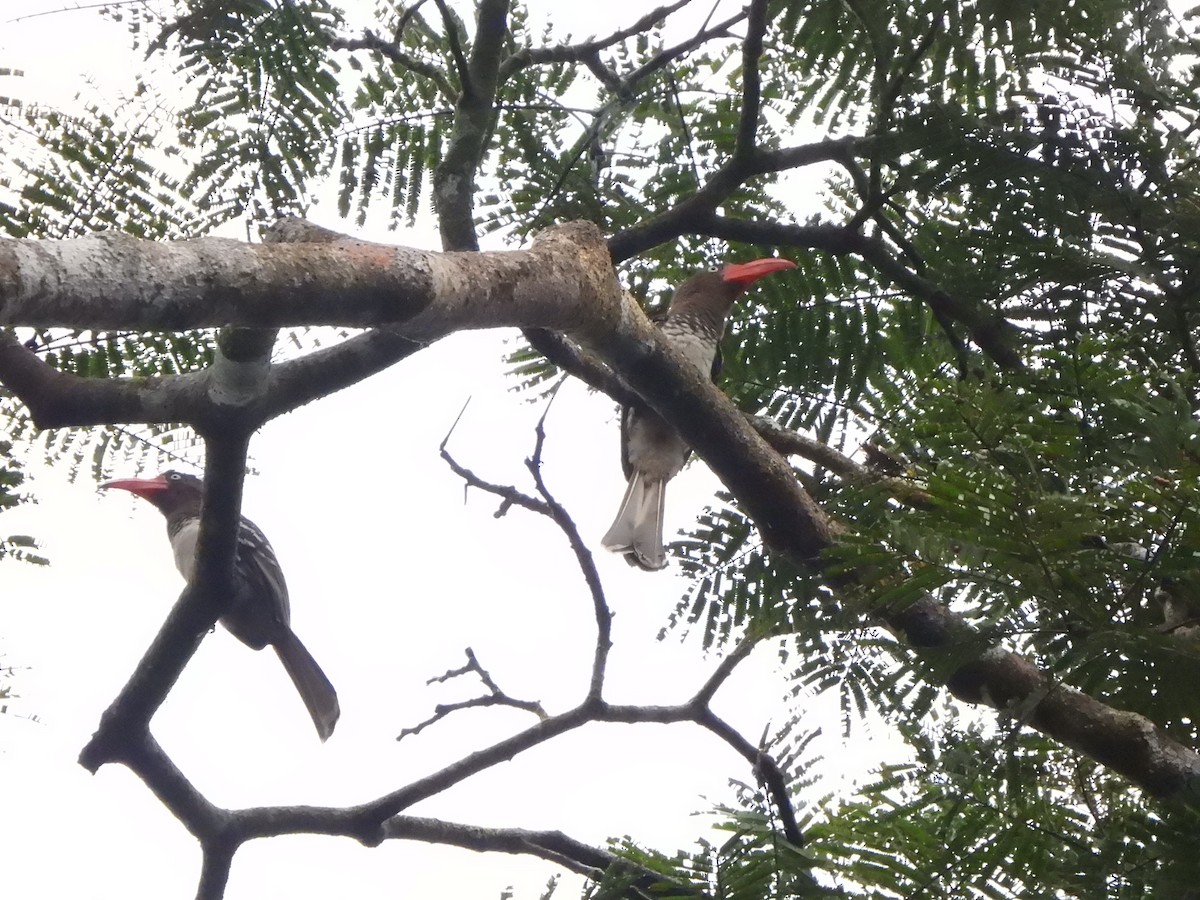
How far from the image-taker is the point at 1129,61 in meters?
2.18

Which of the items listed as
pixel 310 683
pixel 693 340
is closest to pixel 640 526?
pixel 693 340

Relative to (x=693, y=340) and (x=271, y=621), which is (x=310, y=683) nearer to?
(x=271, y=621)

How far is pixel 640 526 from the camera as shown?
11.6 ft

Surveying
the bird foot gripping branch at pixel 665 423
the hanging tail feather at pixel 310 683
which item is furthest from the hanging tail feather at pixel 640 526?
the hanging tail feather at pixel 310 683

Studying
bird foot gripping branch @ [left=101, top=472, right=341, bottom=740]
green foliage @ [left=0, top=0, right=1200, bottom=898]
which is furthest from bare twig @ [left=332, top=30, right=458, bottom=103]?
bird foot gripping branch @ [left=101, top=472, right=341, bottom=740]

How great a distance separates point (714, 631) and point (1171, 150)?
147 cm

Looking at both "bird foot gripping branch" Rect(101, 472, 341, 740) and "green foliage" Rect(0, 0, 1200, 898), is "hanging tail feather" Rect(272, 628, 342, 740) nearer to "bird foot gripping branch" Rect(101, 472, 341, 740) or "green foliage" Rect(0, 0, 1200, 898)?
"bird foot gripping branch" Rect(101, 472, 341, 740)

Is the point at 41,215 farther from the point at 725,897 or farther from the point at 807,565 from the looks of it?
the point at 725,897

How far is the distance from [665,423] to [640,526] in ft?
1.13

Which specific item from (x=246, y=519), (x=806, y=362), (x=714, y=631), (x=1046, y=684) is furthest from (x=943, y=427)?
(x=246, y=519)

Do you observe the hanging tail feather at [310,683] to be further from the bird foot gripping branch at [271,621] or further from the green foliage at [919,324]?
the green foliage at [919,324]

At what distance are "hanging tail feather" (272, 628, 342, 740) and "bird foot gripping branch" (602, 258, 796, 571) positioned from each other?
1191 millimetres

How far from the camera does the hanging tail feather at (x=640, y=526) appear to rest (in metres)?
3.33

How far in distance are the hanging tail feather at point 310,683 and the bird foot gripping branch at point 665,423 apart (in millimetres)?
1191
